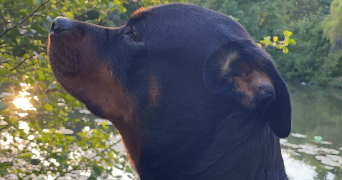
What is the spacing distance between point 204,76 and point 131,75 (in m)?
0.43

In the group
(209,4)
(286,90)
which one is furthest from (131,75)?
(209,4)

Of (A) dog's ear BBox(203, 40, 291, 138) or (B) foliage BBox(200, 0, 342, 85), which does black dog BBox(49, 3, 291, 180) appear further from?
(B) foliage BBox(200, 0, 342, 85)

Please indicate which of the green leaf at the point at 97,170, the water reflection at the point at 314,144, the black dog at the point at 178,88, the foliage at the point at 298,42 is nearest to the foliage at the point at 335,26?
the foliage at the point at 298,42

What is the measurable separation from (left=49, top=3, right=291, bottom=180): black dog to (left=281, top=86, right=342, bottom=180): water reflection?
539 cm

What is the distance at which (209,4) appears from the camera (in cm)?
2661

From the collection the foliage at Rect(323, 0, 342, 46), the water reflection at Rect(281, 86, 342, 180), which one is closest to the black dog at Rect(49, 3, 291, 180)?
the water reflection at Rect(281, 86, 342, 180)

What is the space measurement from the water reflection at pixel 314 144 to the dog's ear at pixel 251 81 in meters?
5.45

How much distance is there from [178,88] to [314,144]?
26.4ft

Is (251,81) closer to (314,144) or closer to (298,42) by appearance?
(314,144)

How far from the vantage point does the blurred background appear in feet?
8.77

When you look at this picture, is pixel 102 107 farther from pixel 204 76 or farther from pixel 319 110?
pixel 319 110

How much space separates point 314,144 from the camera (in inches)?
368

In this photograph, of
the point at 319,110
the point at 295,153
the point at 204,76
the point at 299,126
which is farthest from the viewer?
the point at 319,110

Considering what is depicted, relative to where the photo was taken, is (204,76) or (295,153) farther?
(295,153)
